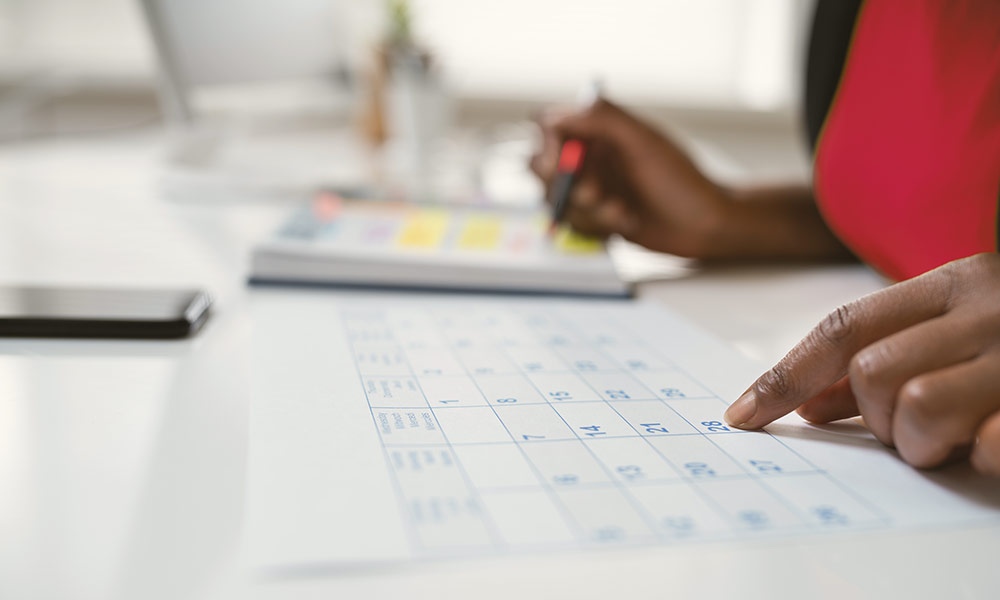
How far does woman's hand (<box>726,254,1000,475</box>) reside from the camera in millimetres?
388

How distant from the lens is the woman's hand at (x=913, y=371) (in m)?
0.39

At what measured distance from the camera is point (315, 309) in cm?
64

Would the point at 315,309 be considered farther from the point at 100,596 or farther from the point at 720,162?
the point at 720,162

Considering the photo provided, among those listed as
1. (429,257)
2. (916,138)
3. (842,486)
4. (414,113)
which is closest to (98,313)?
(429,257)

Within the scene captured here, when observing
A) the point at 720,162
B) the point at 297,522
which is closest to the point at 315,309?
the point at 297,522

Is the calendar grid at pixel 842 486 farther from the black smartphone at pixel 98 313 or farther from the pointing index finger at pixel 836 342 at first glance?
the black smartphone at pixel 98 313

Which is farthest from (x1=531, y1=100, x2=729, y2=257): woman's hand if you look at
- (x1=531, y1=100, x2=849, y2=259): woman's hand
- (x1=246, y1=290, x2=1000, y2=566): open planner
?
(x1=246, y1=290, x2=1000, y2=566): open planner

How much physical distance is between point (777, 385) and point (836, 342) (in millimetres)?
37

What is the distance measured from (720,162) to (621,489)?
113cm

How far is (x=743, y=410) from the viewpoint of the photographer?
44 centimetres

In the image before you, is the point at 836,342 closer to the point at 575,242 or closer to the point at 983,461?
the point at 983,461

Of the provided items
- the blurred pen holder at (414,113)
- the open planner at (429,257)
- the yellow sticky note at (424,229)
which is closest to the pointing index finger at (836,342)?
the open planner at (429,257)

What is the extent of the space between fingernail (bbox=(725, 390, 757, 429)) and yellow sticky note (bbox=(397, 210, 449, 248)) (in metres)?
0.39

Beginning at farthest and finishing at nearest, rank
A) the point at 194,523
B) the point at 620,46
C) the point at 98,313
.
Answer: the point at 620,46 → the point at 98,313 → the point at 194,523
